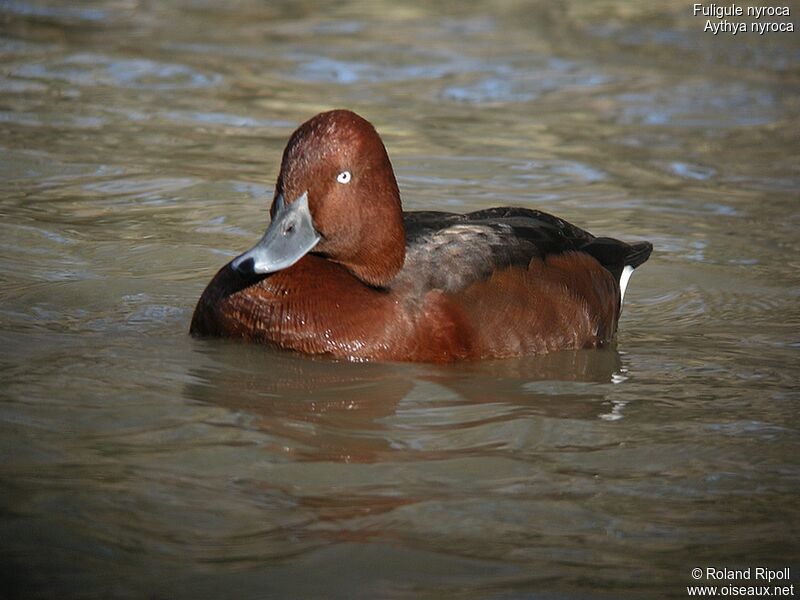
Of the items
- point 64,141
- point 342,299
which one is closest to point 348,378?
point 342,299

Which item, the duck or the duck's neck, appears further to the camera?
the duck's neck

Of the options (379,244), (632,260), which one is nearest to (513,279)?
(379,244)

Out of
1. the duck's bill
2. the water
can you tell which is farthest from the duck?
the water

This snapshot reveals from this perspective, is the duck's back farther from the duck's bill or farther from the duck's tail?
the duck's bill

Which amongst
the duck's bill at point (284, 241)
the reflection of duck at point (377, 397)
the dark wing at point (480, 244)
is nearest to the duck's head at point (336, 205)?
the duck's bill at point (284, 241)

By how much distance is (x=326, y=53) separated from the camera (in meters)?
12.1

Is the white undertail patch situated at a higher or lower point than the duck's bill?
lower

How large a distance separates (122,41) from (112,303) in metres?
6.01

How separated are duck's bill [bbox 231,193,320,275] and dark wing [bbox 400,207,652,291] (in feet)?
1.61

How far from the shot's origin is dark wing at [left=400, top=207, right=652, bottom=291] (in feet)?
19.1

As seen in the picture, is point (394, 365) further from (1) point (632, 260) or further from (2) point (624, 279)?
(1) point (632, 260)

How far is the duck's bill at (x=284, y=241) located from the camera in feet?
18.1

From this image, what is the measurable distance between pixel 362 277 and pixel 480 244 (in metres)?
0.57

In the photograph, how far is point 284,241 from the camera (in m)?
5.52
